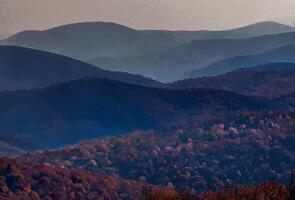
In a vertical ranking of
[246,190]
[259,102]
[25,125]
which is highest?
[246,190]

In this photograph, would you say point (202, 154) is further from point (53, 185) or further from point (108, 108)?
point (108, 108)

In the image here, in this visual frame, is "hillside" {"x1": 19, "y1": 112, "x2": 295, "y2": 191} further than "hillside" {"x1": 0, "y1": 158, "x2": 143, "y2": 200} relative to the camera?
Yes

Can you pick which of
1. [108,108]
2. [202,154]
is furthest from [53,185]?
[108,108]

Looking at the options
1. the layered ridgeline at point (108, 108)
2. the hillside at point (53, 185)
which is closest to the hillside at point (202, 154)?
the hillside at point (53, 185)

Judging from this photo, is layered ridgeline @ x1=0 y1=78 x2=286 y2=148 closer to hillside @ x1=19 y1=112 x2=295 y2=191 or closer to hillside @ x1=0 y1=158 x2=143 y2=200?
hillside @ x1=19 y1=112 x2=295 y2=191

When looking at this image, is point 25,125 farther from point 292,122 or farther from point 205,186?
point 205,186

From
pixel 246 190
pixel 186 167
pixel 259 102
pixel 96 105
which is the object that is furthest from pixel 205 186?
pixel 96 105

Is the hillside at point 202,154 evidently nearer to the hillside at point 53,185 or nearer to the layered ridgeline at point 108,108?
the hillside at point 53,185

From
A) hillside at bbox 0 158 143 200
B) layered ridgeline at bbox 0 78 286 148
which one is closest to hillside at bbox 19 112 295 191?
hillside at bbox 0 158 143 200
